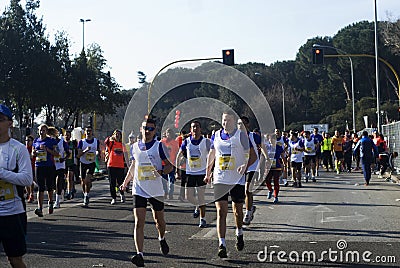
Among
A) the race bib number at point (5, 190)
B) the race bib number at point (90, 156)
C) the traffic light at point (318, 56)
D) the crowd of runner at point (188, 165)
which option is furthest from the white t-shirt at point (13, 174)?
the traffic light at point (318, 56)

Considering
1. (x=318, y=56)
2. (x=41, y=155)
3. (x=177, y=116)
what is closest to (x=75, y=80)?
(x=318, y=56)

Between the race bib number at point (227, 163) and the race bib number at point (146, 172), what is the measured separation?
1.10 meters

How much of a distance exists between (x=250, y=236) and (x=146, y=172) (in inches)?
107

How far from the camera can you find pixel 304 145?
69.6 feet

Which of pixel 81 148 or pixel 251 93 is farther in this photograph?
pixel 251 93

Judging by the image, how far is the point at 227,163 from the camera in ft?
29.7

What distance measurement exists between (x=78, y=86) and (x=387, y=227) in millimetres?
34892

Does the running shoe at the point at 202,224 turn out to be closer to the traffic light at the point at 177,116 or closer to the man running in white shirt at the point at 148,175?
the man running in white shirt at the point at 148,175

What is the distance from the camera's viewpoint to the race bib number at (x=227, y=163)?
9.03m

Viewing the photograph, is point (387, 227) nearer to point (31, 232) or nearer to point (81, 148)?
point (31, 232)

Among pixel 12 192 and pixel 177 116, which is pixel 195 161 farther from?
pixel 12 192

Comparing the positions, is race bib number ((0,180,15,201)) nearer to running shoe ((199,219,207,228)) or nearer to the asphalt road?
the asphalt road

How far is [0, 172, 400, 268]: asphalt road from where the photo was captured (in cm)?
846

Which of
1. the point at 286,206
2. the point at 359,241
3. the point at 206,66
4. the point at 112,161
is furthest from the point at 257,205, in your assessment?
the point at 206,66
